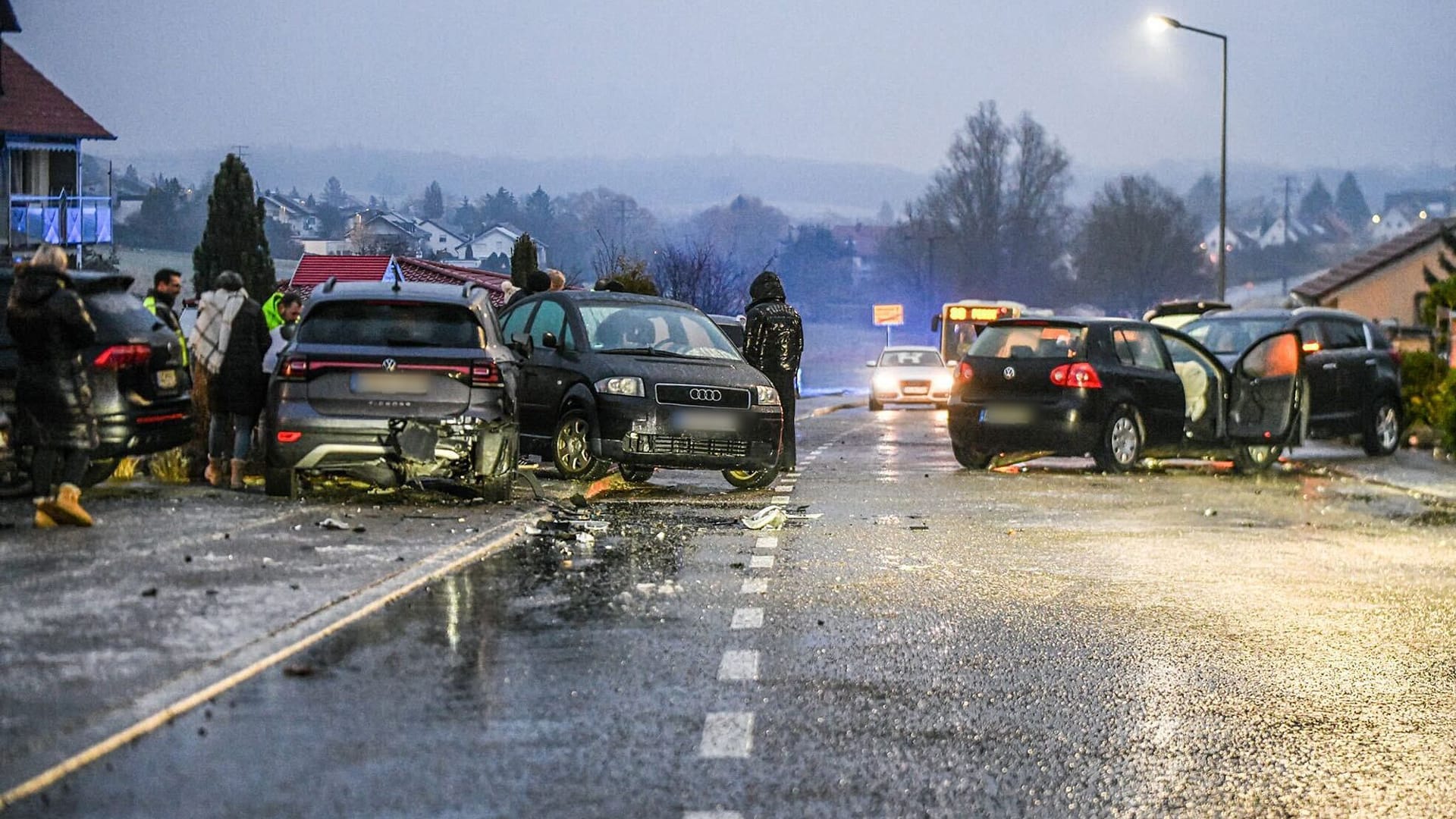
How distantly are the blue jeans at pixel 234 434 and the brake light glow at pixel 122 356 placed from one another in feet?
4.64

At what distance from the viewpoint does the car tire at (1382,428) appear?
24.2 meters

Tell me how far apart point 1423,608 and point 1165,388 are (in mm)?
10584

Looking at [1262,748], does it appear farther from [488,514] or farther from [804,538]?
[488,514]

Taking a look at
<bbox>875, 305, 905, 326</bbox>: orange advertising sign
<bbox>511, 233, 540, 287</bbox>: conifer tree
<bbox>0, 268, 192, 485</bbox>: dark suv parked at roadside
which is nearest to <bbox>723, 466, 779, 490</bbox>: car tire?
<bbox>0, 268, 192, 485</bbox>: dark suv parked at roadside

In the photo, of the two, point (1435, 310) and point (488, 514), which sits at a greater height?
point (1435, 310)

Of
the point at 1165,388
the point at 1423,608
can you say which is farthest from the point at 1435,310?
the point at 1423,608

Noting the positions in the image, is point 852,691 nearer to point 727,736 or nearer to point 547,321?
point 727,736

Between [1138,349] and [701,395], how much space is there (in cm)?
639

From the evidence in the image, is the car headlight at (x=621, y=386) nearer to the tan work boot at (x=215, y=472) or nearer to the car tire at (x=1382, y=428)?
the tan work boot at (x=215, y=472)

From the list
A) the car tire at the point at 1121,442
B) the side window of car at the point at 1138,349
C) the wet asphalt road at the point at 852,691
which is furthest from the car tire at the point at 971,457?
the wet asphalt road at the point at 852,691

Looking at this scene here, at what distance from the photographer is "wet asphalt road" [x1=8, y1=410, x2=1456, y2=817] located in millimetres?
5949

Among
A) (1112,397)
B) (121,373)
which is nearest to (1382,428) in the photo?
(1112,397)

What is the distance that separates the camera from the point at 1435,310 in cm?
3231

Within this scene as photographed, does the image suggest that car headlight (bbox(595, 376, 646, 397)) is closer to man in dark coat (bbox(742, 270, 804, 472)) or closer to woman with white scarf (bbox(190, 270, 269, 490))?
man in dark coat (bbox(742, 270, 804, 472))
